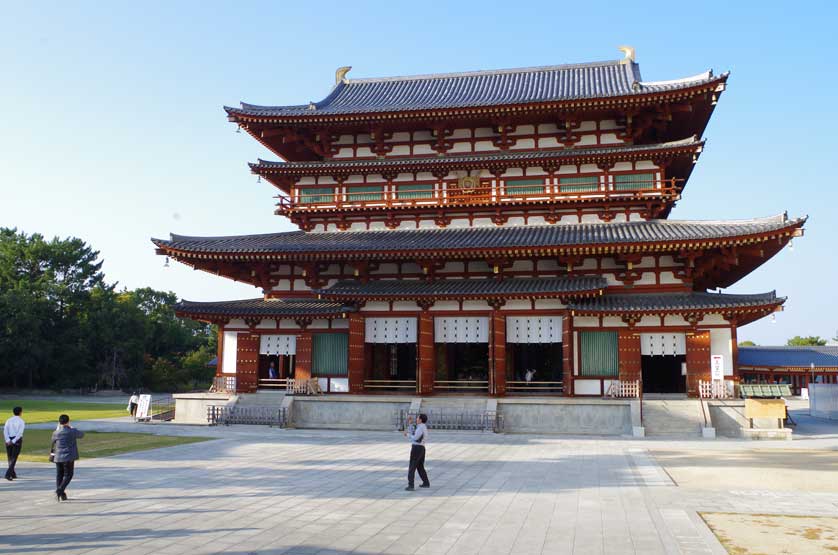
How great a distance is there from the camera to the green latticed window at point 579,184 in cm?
3159

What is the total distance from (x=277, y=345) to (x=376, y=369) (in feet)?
16.8

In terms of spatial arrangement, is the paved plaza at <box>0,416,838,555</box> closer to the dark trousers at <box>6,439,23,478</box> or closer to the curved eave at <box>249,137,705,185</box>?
the dark trousers at <box>6,439,23,478</box>

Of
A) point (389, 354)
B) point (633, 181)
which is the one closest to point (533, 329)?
point (389, 354)

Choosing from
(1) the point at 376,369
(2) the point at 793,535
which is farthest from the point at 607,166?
(2) the point at 793,535

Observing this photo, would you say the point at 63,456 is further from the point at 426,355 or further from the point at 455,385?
the point at 455,385

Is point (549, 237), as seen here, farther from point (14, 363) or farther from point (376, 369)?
point (14, 363)

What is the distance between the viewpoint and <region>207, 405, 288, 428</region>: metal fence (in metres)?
28.5

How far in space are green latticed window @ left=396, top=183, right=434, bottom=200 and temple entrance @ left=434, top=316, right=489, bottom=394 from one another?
274 inches

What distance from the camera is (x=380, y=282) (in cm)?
3125

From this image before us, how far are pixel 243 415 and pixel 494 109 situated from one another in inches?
738

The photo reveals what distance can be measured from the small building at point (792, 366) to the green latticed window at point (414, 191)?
42.9 meters

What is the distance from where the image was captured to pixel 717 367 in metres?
26.7

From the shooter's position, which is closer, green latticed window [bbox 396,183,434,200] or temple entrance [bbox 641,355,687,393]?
green latticed window [bbox 396,183,434,200]

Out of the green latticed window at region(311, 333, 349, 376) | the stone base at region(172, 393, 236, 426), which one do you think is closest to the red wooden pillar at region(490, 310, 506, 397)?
the green latticed window at region(311, 333, 349, 376)
